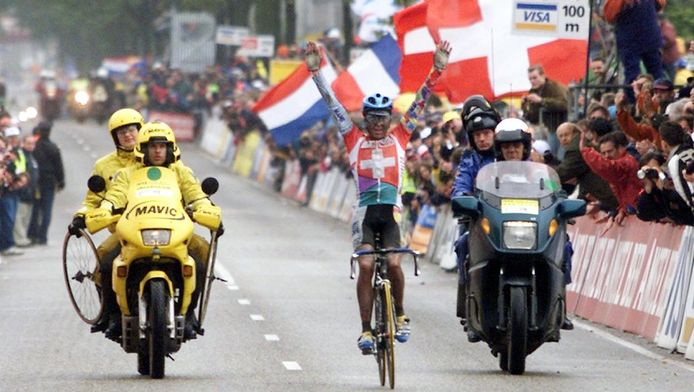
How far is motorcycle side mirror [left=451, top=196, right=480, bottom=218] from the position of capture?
13109 mm

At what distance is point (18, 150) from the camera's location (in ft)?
98.9

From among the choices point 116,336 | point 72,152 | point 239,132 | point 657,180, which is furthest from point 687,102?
point 72,152

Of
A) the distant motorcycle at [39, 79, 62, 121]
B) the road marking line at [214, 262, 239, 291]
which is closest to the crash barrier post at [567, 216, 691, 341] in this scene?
the road marking line at [214, 262, 239, 291]

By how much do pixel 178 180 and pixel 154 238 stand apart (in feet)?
2.53

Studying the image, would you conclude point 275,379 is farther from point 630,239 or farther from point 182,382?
point 630,239

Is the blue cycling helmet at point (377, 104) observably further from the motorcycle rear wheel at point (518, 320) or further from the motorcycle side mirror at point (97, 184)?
the motorcycle side mirror at point (97, 184)

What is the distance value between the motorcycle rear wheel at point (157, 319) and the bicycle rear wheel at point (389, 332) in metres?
1.42

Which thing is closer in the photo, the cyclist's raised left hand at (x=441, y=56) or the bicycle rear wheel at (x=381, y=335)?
the bicycle rear wheel at (x=381, y=335)

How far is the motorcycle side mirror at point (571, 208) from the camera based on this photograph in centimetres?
1305

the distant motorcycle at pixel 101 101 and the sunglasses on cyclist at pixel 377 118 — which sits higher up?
the sunglasses on cyclist at pixel 377 118

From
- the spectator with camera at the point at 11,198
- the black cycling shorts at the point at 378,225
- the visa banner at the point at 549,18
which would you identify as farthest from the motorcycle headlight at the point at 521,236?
the spectator with camera at the point at 11,198

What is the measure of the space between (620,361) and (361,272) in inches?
104

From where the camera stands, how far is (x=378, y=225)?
13328 millimetres

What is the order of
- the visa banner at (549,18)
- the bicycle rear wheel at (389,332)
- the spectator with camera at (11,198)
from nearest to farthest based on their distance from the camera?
the bicycle rear wheel at (389,332) < the visa banner at (549,18) < the spectator with camera at (11,198)
